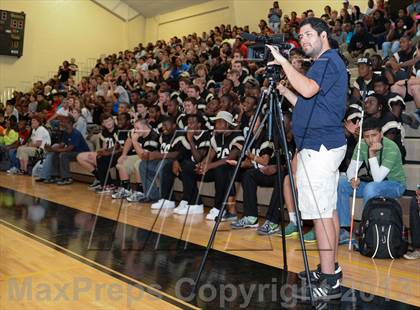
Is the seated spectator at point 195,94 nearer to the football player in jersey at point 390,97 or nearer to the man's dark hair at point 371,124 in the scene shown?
the football player in jersey at point 390,97

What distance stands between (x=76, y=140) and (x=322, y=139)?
6.33 m

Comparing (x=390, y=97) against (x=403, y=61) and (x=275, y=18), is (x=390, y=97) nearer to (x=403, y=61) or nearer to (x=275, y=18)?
(x=403, y=61)

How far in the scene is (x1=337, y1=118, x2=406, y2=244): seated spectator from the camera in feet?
13.0

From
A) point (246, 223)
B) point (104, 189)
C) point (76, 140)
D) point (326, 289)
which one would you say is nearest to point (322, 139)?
point (326, 289)

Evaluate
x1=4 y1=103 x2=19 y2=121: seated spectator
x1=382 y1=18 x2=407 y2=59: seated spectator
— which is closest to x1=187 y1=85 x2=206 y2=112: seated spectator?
x1=382 y1=18 x2=407 y2=59: seated spectator

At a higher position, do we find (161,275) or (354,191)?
(354,191)

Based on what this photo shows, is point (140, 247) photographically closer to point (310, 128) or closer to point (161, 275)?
point (161, 275)

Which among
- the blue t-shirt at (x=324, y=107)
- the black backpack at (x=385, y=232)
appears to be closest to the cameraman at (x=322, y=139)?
the blue t-shirt at (x=324, y=107)

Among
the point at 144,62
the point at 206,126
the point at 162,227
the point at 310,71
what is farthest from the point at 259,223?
the point at 144,62

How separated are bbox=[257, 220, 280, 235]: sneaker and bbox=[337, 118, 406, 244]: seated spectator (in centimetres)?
60

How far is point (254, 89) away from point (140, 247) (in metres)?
2.83

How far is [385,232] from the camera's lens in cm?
363

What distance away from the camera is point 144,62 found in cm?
1277

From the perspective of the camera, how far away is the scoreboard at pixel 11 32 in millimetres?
14719
